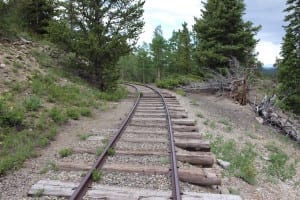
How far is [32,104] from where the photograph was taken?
10.4 meters

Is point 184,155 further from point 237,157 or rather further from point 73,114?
point 73,114

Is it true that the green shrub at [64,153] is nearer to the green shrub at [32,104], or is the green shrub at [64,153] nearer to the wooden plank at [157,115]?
the green shrub at [32,104]

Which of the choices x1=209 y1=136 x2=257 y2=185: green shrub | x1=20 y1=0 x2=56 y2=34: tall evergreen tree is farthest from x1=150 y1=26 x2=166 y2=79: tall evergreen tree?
x1=209 y1=136 x2=257 y2=185: green shrub

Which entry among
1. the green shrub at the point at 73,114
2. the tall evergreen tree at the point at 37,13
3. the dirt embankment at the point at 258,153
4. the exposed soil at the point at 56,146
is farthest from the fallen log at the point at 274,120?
the tall evergreen tree at the point at 37,13

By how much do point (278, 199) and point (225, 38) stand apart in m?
18.6

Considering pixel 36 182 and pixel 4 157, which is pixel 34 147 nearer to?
pixel 4 157

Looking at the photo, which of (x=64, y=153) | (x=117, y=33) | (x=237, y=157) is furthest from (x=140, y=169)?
(x=117, y=33)

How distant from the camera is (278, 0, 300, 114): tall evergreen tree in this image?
2409cm

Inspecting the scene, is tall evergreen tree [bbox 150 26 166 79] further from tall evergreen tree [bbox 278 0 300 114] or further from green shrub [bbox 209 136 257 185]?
green shrub [bbox 209 136 257 185]

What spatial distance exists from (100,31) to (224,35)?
32.0 feet

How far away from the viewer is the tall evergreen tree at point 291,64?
24.1 m

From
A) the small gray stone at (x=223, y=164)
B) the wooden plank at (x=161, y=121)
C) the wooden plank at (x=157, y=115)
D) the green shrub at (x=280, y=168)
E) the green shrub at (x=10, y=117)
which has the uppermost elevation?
the green shrub at (x=10, y=117)

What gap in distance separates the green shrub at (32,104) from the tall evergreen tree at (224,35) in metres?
14.4

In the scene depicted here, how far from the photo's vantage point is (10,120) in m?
8.77
